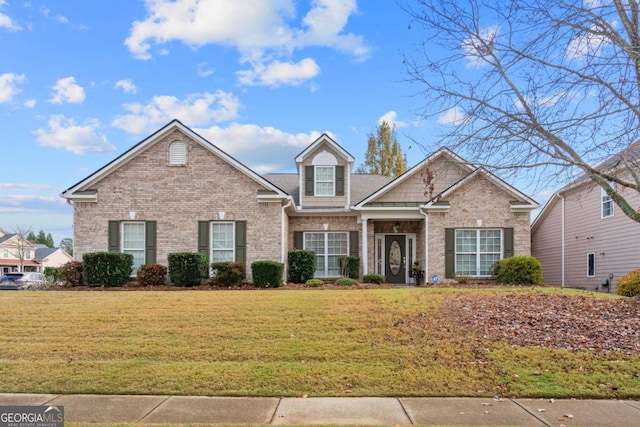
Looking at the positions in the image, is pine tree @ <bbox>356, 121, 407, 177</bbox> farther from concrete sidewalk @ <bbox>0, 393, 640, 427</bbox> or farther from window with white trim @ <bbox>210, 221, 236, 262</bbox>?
concrete sidewalk @ <bbox>0, 393, 640, 427</bbox>

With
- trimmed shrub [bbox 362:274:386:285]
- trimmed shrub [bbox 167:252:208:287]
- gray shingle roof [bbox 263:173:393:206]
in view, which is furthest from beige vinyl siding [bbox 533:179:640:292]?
trimmed shrub [bbox 167:252:208:287]

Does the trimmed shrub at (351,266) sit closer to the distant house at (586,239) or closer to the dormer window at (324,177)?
the dormer window at (324,177)

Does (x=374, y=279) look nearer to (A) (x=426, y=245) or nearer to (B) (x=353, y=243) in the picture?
(B) (x=353, y=243)

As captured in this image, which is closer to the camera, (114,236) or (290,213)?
(114,236)

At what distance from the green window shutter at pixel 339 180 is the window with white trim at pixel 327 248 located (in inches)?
69.7

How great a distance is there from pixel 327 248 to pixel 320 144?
4442 mm

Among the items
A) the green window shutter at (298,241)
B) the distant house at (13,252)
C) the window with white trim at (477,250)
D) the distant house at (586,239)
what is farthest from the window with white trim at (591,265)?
the distant house at (13,252)

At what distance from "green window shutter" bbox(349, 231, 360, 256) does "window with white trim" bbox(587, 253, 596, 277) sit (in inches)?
379

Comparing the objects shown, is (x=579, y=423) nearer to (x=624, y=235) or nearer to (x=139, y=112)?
(x=624, y=235)

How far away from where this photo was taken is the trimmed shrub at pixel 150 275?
1666cm

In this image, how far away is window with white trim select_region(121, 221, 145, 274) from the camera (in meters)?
17.7

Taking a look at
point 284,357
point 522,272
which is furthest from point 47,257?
point 284,357

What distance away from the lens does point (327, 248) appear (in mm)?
20000

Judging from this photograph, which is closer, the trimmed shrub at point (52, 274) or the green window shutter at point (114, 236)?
the trimmed shrub at point (52, 274)
